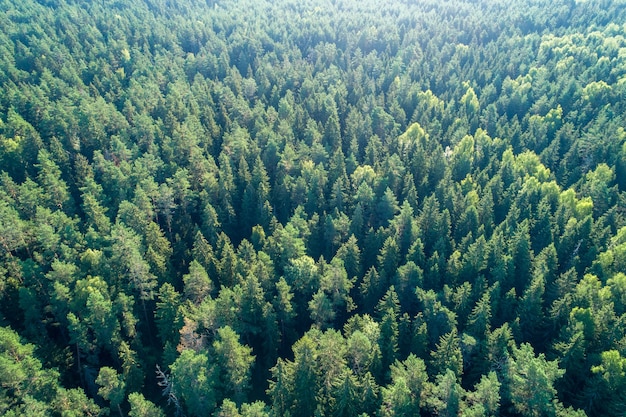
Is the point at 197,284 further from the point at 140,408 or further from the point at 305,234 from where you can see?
the point at 305,234

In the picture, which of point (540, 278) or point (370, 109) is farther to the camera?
point (370, 109)

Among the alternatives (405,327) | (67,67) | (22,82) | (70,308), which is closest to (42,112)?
(22,82)

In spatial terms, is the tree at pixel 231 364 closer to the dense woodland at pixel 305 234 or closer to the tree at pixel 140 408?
the dense woodland at pixel 305 234

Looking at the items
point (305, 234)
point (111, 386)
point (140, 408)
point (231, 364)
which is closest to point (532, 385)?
point (231, 364)

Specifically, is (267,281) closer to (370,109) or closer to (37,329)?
(37,329)

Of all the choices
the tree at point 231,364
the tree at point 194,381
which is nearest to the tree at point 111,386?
the tree at point 194,381

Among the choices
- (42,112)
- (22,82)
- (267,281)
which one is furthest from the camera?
(22,82)

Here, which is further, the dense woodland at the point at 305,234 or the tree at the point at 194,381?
the dense woodland at the point at 305,234

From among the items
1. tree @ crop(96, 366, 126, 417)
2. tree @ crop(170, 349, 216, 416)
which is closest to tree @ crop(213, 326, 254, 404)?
tree @ crop(170, 349, 216, 416)
